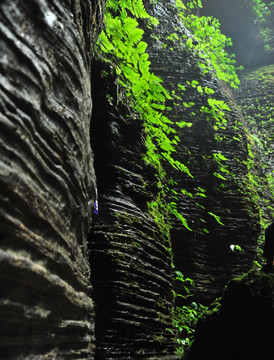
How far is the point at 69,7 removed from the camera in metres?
2.03

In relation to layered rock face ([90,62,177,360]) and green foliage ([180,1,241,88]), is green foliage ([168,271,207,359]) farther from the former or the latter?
green foliage ([180,1,241,88])

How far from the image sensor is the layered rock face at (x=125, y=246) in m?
3.15

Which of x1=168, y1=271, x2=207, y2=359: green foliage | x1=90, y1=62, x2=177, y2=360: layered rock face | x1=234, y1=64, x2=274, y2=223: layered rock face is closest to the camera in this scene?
x1=90, y1=62, x2=177, y2=360: layered rock face

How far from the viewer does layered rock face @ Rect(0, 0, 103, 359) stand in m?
1.36

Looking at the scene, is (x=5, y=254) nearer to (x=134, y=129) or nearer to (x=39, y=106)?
(x=39, y=106)

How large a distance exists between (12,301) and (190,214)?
→ 5.61 metres

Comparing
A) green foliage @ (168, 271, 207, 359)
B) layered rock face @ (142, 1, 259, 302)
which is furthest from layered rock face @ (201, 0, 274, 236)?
green foliage @ (168, 271, 207, 359)

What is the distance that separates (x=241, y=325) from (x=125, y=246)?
158cm

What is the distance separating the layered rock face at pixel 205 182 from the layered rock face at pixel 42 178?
4301 millimetres

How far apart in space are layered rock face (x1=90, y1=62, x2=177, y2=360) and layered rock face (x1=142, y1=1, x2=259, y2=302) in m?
1.97

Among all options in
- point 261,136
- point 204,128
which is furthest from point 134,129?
point 261,136

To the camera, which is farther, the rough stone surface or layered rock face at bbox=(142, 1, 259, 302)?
layered rock face at bbox=(142, 1, 259, 302)

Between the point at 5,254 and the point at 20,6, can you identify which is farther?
the point at 20,6

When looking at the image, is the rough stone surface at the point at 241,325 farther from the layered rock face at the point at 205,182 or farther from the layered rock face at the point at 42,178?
the layered rock face at the point at 205,182
